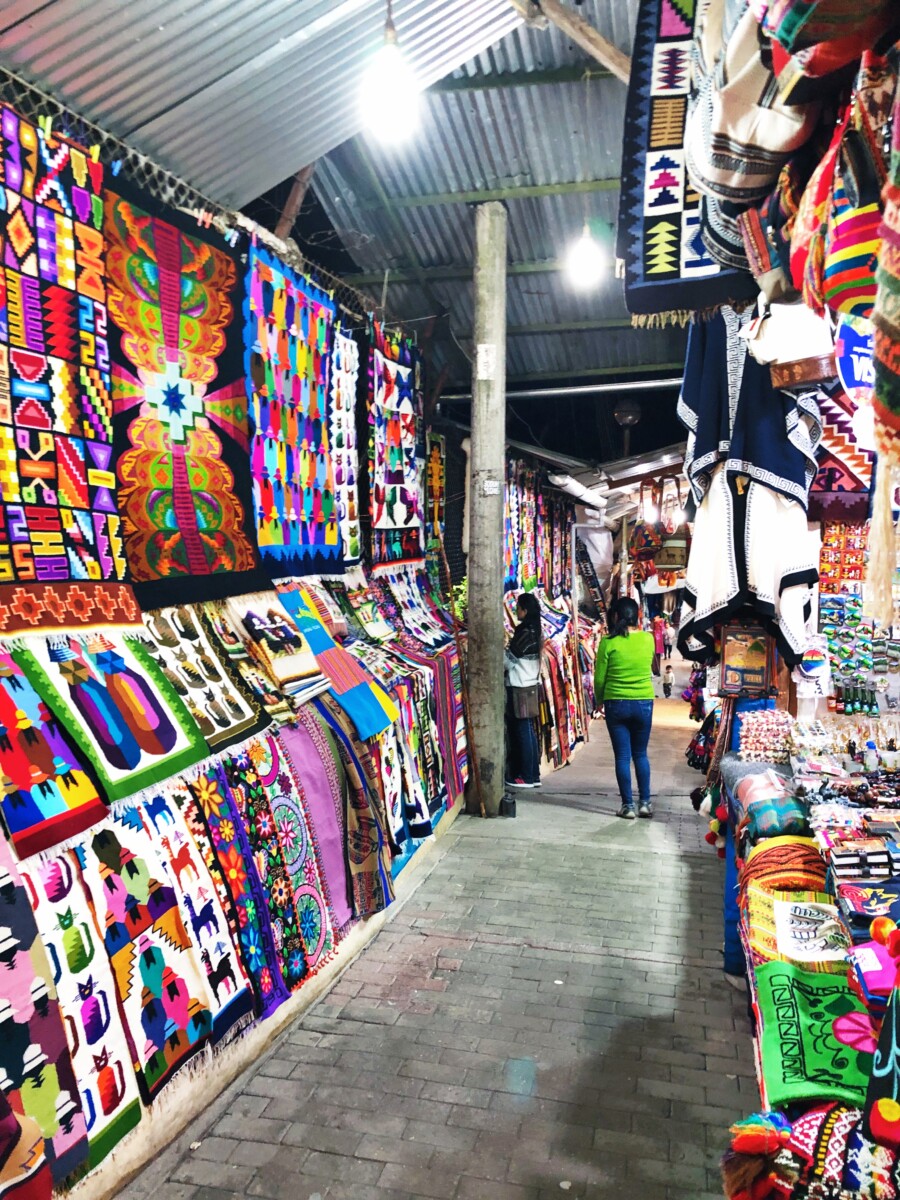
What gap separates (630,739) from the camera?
19.6 ft

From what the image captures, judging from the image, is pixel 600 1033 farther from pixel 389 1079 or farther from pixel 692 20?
pixel 692 20

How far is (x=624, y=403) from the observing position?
31.2 feet

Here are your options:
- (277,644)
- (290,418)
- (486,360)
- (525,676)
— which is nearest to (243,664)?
(277,644)

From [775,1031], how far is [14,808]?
173 cm

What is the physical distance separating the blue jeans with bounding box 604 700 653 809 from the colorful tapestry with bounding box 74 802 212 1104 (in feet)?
12.9

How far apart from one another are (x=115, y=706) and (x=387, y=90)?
2521mm

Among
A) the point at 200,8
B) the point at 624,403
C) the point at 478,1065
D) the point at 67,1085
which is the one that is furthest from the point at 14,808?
the point at 624,403

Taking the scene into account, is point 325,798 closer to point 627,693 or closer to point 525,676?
point 627,693

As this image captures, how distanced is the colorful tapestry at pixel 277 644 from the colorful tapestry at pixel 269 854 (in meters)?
0.41

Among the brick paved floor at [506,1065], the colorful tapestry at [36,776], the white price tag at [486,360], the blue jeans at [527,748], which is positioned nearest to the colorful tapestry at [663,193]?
the colorful tapestry at [36,776]

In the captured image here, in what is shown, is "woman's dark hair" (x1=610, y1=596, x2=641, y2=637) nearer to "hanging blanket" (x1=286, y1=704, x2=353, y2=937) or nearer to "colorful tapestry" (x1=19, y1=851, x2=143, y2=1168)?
"hanging blanket" (x1=286, y1=704, x2=353, y2=937)

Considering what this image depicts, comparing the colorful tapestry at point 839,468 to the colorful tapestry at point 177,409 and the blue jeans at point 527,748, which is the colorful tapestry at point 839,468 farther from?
the blue jeans at point 527,748

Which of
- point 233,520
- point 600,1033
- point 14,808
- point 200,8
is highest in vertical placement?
point 200,8

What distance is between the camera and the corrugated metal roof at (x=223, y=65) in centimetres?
245
